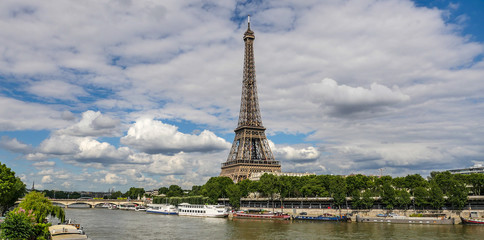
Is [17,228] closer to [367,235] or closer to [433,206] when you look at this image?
[367,235]

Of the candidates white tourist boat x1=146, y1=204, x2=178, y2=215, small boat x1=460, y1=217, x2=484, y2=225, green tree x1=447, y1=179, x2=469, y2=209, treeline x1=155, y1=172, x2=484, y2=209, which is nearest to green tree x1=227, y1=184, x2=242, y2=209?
treeline x1=155, y1=172, x2=484, y2=209

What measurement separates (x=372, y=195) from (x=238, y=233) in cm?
4450

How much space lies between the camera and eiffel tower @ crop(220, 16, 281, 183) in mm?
142250

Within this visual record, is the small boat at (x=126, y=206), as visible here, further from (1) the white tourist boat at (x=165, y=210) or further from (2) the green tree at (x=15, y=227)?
(2) the green tree at (x=15, y=227)

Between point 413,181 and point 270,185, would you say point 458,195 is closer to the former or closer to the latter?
point 413,181

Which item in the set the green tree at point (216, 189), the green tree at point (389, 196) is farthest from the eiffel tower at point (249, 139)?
the green tree at point (389, 196)

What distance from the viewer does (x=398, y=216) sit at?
275 ft

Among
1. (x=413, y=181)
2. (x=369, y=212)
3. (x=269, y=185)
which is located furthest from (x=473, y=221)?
(x=269, y=185)

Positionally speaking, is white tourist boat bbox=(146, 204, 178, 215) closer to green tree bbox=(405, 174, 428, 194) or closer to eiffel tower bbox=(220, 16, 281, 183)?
eiffel tower bbox=(220, 16, 281, 183)

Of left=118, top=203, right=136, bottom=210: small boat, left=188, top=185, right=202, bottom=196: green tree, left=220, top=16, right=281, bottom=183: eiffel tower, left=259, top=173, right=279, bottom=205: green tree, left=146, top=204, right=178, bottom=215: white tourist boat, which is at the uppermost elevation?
left=220, top=16, right=281, bottom=183: eiffel tower

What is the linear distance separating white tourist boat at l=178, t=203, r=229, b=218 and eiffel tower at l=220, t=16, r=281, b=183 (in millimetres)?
24670

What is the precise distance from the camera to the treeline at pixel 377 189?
84.4 m

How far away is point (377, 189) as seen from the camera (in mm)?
103875

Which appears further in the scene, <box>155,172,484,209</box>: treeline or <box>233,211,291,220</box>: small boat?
<box>233,211,291,220</box>: small boat
